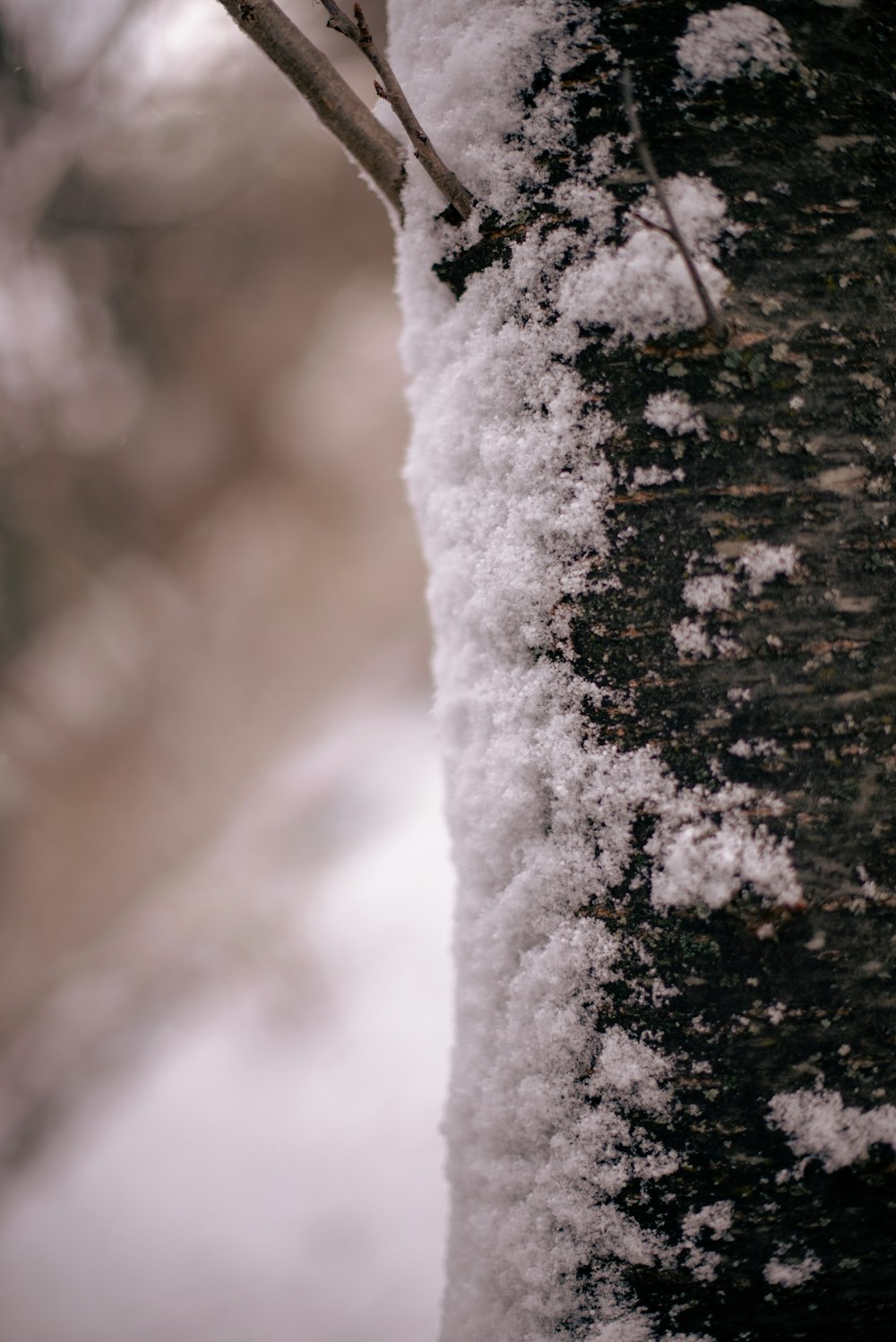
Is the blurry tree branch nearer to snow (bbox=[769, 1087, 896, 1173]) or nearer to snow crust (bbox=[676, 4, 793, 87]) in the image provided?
snow crust (bbox=[676, 4, 793, 87])

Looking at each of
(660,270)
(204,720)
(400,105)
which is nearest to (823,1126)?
(660,270)

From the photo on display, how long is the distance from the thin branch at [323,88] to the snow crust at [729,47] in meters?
0.23

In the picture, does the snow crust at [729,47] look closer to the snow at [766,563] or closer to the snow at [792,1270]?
the snow at [766,563]

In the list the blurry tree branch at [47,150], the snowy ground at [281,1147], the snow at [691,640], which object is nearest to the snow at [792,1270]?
the snow at [691,640]

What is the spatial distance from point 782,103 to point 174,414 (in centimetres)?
332

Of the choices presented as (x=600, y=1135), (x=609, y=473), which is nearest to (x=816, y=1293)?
(x=600, y=1135)

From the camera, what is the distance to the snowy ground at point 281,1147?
6.44 ft

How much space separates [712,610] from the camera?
442mm

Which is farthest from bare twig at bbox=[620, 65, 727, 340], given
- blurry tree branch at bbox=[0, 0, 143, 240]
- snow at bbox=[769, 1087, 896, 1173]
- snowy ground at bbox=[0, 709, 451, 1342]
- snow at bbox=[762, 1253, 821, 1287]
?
blurry tree branch at bbox=[0, 0, 143, 240]

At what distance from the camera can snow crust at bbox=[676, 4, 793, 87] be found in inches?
18.4

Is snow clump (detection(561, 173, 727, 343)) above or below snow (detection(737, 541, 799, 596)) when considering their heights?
above

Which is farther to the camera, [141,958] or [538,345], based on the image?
[141,958]

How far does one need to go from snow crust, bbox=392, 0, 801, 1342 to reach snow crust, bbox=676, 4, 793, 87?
84 mm

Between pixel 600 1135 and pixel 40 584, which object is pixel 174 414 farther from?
pixel 600 1135
